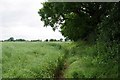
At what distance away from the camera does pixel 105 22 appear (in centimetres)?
2114

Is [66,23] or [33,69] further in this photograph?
[66,23]

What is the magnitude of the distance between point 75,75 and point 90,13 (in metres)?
22.1

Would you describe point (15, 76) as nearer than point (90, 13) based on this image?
Yes

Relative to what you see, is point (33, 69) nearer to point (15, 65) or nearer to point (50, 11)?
point (15, 65)

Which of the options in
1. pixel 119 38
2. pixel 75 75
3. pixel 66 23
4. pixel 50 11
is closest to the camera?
pixel 75 75

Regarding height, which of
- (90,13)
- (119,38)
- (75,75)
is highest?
(90,13)

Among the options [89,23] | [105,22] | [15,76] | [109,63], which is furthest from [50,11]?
[15,76]

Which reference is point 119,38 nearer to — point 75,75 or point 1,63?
point 75,75

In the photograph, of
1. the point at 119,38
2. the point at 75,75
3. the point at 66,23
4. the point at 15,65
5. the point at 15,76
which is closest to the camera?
the point at 15,76

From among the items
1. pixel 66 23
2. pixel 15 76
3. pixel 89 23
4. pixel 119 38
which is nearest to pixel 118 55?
pixel 119 38

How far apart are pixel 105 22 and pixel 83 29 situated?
1924 centimetres

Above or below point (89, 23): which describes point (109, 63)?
below

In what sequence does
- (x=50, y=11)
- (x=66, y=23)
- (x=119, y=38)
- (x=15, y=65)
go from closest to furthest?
1. (x=15, y=65)
2. (x=119, y=38)
3. (x=50, y=11)
4. (x=66, y=23)

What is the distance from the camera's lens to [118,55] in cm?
1931
